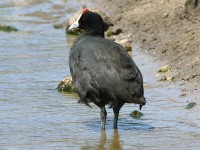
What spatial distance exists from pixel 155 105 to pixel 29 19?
320 inches

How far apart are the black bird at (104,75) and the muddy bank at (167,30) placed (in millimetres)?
1793

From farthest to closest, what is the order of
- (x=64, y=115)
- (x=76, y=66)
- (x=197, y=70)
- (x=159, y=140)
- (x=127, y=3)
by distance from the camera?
(x=127, y=3)
(x=197, y=70)
(x=64, y=115)
(x=76, y=66)
(x=159, y=140)

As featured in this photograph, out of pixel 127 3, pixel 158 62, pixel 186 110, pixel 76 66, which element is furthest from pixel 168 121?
pixel 127 3

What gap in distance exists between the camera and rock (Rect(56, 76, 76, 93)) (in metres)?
10.1

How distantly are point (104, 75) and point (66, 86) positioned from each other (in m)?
2.07

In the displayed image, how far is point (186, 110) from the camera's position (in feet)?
29.4

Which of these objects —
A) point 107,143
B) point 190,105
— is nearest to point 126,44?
point 190,105

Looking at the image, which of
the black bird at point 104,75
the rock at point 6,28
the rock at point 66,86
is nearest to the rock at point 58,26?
the rock at point 6,28

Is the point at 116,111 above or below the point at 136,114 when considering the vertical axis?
above

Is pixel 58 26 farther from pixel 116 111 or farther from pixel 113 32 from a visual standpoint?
pixel 116 111

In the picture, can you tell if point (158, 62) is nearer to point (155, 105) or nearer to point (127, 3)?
point (155, 105)

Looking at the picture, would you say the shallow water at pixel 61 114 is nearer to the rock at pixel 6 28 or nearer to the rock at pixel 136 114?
the rock at pixel 136 114

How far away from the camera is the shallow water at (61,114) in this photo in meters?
7.89

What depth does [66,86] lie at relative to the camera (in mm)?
10117
